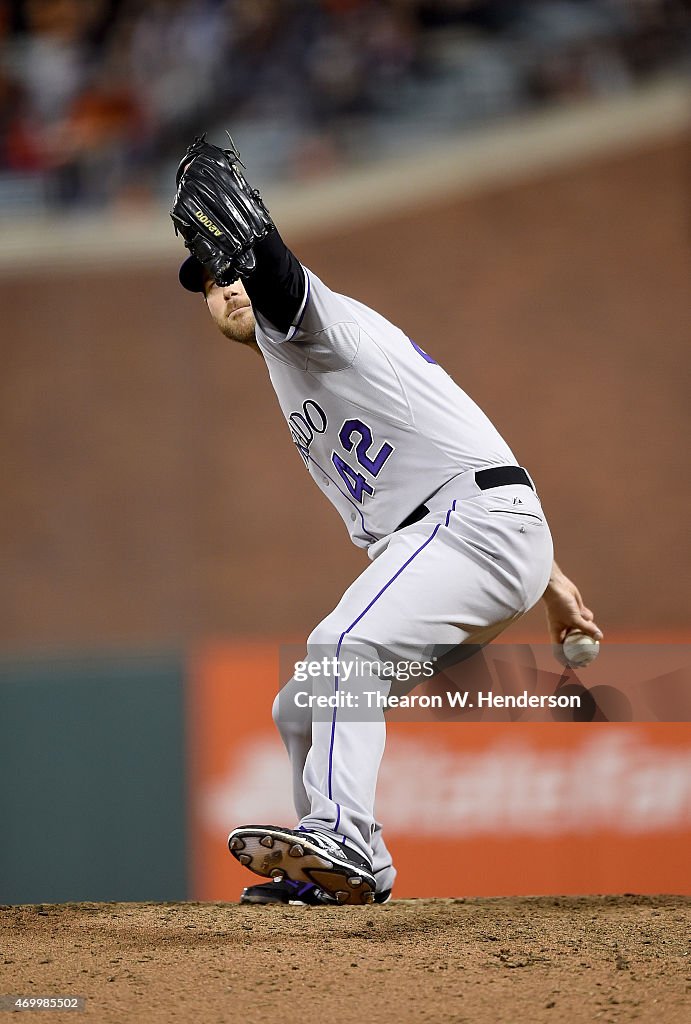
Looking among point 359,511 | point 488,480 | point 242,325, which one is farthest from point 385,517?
point 242,325

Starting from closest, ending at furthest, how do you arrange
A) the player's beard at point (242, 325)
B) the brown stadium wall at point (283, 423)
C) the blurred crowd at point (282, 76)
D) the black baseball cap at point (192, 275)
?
the player's beard at point (242, 325), the black baseball cap at point (192, 275), the brown stadium wall at point (283, 423), the blurred crowd at point (282, 76)

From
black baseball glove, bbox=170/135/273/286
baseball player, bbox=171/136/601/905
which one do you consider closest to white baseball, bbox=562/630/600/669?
baseball player, bbox=171/136/601/905

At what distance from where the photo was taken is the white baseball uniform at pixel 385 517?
213cm

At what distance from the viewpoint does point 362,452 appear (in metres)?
2.34

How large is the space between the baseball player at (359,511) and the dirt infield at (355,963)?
117 millimetres

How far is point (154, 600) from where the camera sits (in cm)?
708

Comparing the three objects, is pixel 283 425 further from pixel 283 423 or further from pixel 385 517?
pixel 385 517

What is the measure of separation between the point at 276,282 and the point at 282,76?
6319mm

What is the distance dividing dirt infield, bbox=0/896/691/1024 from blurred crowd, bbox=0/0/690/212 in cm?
615

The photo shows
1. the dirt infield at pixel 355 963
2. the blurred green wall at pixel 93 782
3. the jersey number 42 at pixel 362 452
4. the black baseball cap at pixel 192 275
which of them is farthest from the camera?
the blurred green wall at pixel 93 782

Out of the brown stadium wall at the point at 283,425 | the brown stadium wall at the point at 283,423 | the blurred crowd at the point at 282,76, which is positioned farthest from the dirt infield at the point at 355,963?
the blurred crowd at the point at 282,76

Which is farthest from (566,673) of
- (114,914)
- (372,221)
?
(372,221)

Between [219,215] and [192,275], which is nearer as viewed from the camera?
[219,215]

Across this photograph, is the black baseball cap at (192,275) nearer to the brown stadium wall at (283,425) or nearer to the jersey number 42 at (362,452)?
the jersey number 42 at (362,452)
